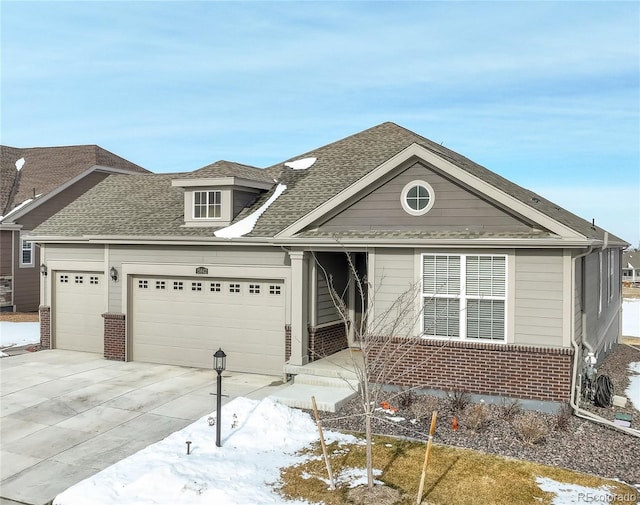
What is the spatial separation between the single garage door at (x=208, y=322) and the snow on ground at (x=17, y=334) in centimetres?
468

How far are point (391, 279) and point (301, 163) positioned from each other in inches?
298

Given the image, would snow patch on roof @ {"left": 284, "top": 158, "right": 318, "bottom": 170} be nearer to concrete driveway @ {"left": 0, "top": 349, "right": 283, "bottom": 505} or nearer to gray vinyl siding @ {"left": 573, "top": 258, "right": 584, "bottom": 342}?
concrete driveway @ {"left": 0, "top": 349, "right": 283, "bottom": 505}

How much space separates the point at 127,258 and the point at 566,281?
11.3 metres

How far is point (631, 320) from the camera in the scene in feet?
104

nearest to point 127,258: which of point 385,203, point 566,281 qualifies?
point 385,203

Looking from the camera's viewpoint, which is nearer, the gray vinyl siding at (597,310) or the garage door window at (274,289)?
the gray vinyl siding at (597,310)

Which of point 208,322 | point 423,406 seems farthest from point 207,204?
point 423,406

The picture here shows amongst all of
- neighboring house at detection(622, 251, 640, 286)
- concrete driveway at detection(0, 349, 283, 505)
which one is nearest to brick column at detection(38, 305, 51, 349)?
concrete driveway at detection(0, 349, 283, 505)

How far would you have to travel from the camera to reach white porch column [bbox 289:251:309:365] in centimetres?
1314

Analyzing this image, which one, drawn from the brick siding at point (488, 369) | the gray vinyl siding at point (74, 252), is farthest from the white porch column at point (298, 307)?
the gray vinyl siding at point (74, 252)

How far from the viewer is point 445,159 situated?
11.5 metres

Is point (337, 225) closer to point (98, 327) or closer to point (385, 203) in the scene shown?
point (385, 203)

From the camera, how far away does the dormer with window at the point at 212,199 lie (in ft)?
51.0

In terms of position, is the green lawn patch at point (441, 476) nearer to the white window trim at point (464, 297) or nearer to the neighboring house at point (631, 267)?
the white window trim at point (464, 297)
